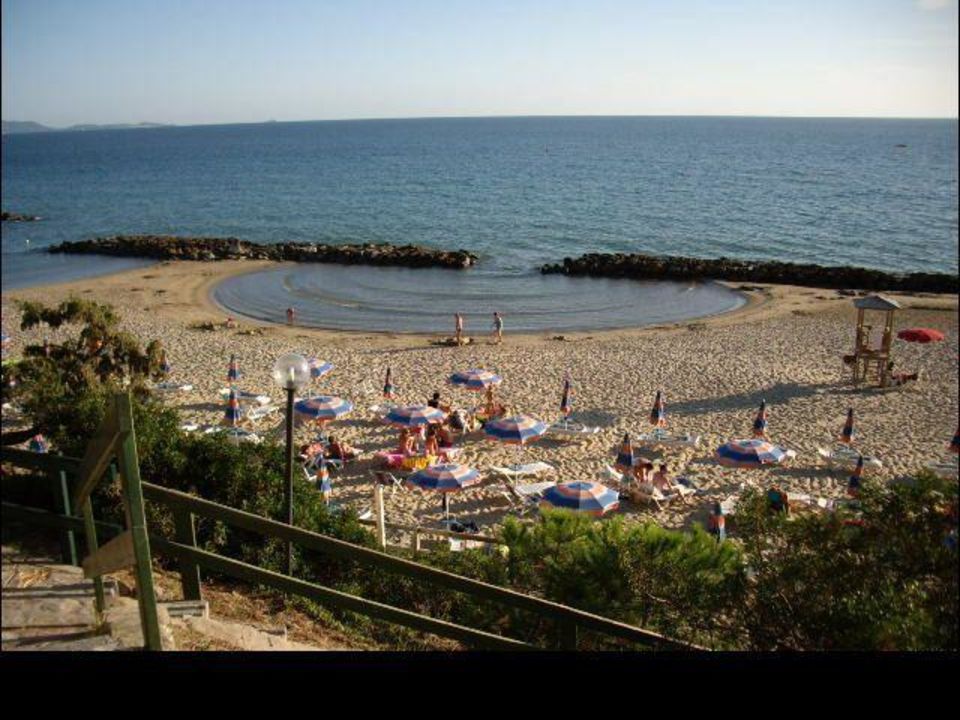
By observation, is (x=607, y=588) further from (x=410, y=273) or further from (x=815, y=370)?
(x=410, y=273)

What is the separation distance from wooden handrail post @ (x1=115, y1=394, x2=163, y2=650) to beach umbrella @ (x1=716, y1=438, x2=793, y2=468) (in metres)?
12.2

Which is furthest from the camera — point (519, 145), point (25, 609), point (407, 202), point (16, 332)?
point (519, 145)

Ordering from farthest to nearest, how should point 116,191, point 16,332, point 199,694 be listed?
1. point 116,191
2. point 16,332
3. point 199,694

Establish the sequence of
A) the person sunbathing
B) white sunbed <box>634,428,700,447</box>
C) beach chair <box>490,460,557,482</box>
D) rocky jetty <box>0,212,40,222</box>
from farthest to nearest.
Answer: rocky jetty <box>0,212,40,222</box> → white sunbed <box>634,428,700,447</box> → the person sunbathing → beach chair <box>490,460,557,482</box>

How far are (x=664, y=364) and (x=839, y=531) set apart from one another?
16.7 m

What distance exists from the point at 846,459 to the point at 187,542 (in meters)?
13.3

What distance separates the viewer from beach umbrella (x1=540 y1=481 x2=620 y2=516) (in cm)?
1146

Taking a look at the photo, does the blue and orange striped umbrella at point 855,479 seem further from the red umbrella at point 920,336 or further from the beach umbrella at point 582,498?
the red umbrella at point 920,336

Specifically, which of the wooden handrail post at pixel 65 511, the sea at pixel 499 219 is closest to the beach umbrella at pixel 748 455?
the wooden handrail post at pixel 65 511

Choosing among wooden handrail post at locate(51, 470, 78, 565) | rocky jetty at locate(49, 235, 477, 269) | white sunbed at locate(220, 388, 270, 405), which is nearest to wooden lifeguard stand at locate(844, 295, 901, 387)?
white sunbed at locate(220, 388, 270, 405)

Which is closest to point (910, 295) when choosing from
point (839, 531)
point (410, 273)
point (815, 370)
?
point (815, 370)

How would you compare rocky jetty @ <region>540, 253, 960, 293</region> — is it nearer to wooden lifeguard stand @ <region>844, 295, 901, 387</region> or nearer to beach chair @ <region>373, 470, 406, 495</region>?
wooden lifeguard stand @ <region>844, 295, 901, 387</region>

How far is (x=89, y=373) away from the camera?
12.6 meters

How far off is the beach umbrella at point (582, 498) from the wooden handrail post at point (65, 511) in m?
7.51
